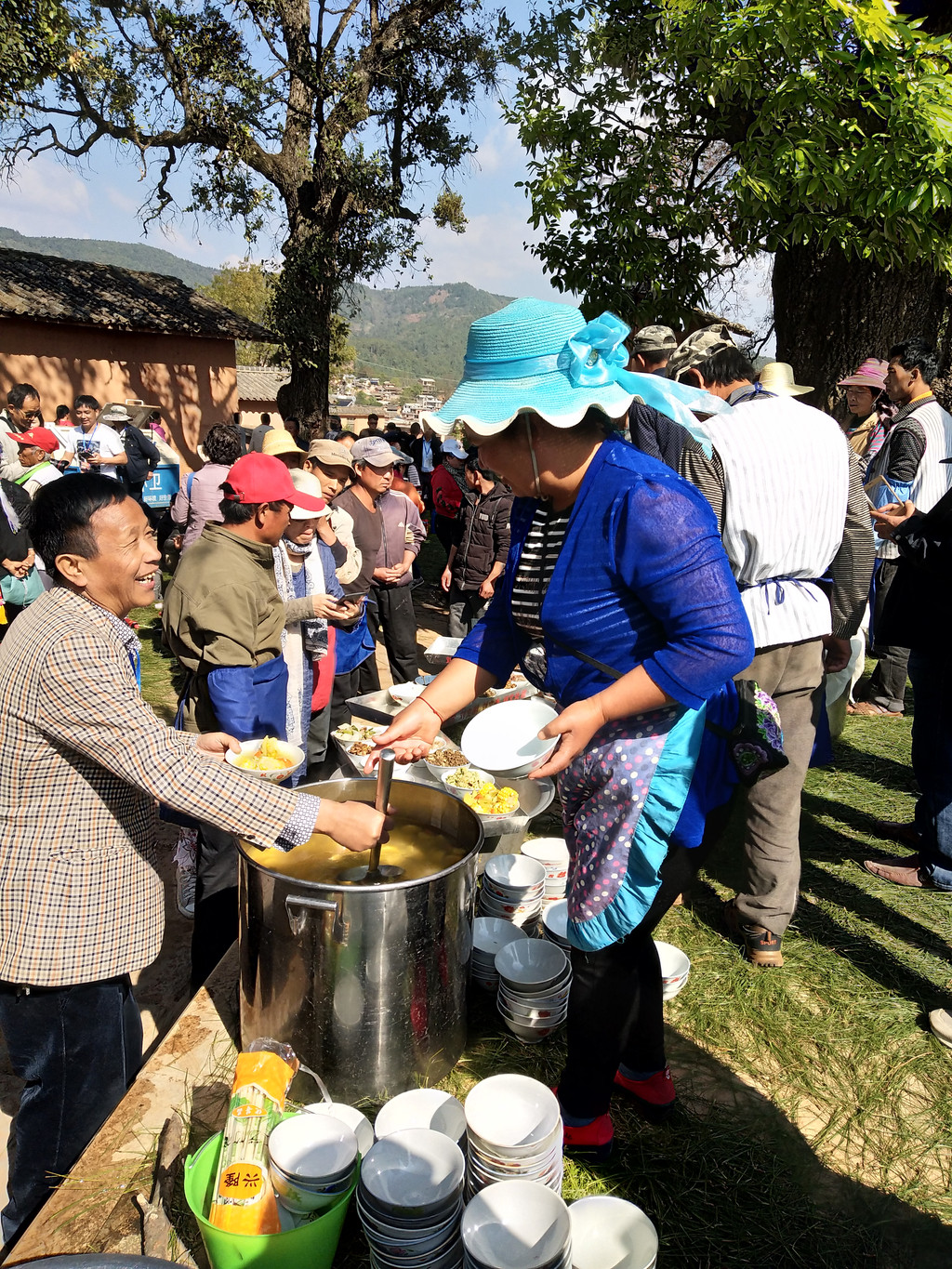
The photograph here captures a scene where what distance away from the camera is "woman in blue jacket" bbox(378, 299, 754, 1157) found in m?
1.87

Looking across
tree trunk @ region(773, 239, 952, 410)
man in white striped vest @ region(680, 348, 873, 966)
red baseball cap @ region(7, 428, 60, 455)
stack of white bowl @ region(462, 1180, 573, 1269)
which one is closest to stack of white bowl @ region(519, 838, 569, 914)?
man in white striped vest @ region(680, 348, 873, 966)

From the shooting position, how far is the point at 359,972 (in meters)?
2.30

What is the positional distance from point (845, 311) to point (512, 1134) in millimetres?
7628

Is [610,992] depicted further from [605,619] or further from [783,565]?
[783,565]

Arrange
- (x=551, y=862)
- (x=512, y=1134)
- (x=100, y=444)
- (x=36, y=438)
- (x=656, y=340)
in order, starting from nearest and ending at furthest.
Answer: (x=512, y=1134) < (x=551, y=862) < (x=656, y=340) < (x=36, y=438) < (x=100, y=444)

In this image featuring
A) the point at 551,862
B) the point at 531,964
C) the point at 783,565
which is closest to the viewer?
the point at 531,964

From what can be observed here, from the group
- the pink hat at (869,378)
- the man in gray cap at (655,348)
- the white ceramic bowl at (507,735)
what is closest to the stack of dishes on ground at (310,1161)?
the white ceramic bowl at (507,735)

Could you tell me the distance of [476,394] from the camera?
6.50ft

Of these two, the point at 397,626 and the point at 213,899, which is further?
the point at 397,626

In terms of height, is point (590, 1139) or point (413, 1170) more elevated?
point (413, 1170)

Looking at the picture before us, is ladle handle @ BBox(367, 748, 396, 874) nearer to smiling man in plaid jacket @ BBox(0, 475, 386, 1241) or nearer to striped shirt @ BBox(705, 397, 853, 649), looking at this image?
smiling man in plaid jacket @ BBox(0, 475, 386, 1241)

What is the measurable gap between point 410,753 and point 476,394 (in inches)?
43.1

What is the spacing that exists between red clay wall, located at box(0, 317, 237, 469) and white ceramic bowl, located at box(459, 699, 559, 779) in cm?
1595

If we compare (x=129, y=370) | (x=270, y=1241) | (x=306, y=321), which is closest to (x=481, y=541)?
(x=270, y=1241)
